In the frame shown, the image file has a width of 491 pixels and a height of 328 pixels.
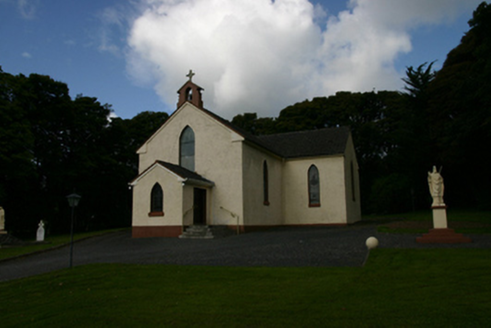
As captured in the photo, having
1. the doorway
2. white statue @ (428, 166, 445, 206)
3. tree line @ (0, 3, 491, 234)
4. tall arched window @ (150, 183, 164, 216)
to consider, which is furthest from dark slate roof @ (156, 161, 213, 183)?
white statue @ (428, 166, 445, 206)

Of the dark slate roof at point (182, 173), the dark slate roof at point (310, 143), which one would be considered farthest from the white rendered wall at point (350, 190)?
the dark slate roof at point (182, 173)

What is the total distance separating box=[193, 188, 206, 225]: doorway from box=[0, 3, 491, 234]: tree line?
13120 millimetres

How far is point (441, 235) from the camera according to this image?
14.2m

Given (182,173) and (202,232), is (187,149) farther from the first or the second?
(202,232)

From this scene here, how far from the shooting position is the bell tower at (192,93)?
2591cm

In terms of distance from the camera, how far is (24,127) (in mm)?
27359

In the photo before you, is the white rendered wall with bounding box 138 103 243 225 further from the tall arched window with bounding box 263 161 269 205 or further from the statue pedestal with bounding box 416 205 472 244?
the statue pedestal with bounding box 416 205 472 244

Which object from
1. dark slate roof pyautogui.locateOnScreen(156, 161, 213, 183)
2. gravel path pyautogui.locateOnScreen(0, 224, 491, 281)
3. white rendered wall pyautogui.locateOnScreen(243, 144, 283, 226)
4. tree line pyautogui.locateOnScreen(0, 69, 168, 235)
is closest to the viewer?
gravel path pyautogui.locateOnScreen(0, 224, 491, 281)

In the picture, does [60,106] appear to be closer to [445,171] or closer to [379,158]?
[445,171]

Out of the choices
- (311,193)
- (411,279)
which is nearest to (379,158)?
(311,193)

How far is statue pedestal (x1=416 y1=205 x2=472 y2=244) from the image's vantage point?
45.8 feet

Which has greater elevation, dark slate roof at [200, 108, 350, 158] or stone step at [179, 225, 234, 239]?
dark slate roof at [200, 108, 350, 158]

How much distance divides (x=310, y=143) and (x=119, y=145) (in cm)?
1996

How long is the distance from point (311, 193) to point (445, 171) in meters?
15.0
